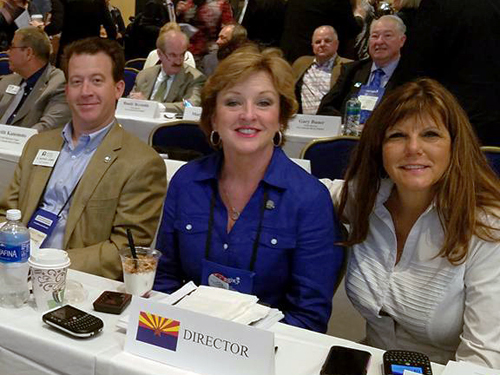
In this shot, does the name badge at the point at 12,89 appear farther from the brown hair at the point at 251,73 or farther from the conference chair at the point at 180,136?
the brown hair at the point at 251,73

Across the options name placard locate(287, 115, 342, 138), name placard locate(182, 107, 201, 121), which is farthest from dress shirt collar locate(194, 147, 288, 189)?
name placard locate(182, 107, 201, 121)

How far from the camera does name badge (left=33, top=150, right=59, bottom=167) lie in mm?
2230

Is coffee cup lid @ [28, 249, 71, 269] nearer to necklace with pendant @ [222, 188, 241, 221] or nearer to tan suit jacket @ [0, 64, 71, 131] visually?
necklace with pendant @ [222, 188, 241, 221]

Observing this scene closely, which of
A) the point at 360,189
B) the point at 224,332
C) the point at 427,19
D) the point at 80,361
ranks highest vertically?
the point at 427,19

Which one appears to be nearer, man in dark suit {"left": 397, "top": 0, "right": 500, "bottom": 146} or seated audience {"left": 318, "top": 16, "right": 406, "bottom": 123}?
man in dark suit {"left": 397, "top": 0, "right": 500, "bottom": 146}

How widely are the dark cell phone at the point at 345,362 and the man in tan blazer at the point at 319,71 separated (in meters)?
4.11

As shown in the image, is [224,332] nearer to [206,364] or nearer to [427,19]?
[206,364]

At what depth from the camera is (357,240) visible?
1.64m

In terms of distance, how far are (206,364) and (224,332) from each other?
8cm

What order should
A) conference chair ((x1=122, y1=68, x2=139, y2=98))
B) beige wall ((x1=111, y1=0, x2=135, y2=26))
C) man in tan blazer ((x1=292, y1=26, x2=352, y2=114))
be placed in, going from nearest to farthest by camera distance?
man in tan blazer ((x1=292, y1=26, x2=352, y2=114))
conference chair ((x1=122, y1=68, x2=139, y2=98))
beige wall ((x1=111, y1=0, x2=135, y2=26))

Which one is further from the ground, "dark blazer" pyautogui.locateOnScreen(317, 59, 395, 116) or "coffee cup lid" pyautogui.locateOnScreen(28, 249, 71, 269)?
"dark blazer" pyautogui.locateOnScreen(317, 59, 395, 116)

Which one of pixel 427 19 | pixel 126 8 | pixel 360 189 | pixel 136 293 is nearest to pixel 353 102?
pixel 427 19

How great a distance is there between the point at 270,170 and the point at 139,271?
1.68 ft

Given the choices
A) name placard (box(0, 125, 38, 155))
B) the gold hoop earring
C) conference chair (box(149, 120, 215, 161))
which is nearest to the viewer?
the gold hoop earring
